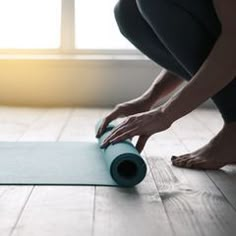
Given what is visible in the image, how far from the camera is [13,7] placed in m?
3.36

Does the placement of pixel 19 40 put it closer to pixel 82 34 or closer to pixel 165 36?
pixel 82 34

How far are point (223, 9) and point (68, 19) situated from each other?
2325mm

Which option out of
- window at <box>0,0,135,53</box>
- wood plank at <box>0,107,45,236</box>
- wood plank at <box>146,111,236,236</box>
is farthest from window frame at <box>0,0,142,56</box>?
wood plank at <box>146,111,236,236</box>

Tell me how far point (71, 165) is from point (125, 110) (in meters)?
0.27

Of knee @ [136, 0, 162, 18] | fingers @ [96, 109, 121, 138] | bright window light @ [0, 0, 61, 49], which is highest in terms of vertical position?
knee @ [136, 0, 162, 18]

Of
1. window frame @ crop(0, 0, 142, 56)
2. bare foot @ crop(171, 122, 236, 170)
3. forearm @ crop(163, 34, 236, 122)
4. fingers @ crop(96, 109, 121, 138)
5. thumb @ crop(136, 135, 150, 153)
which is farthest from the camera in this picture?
window frame @ crop(0, 0, 142, 56)

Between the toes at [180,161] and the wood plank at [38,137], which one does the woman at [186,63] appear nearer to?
the toes at [180,161]

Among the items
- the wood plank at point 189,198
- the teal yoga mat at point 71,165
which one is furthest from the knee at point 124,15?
the wood plank at point 189,198

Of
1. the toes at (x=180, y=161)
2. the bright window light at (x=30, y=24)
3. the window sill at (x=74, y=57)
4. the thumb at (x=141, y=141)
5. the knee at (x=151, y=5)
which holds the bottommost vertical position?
the window sill at (x=74, y=57)

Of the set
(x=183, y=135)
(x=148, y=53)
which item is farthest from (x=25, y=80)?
(x=148, y=53)

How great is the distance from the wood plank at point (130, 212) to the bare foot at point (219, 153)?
223mm

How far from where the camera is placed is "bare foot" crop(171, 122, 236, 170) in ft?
4.71

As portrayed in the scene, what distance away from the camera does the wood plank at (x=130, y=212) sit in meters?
0.95

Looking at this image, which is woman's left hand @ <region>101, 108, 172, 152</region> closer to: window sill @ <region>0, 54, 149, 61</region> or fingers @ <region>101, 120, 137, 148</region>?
fingers @ <region>101, 120, 137, 148</region>
